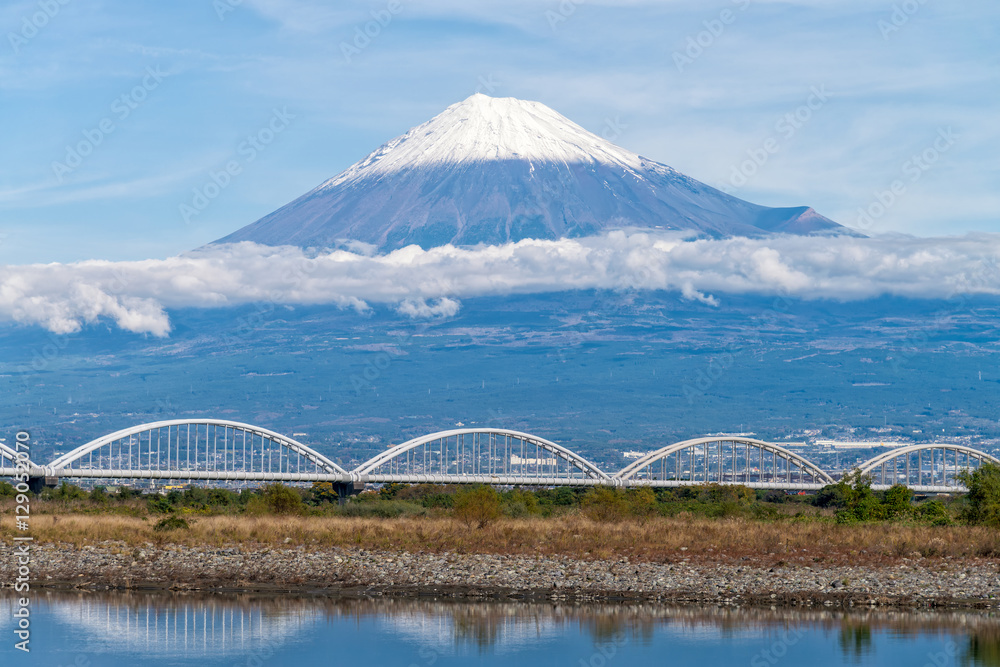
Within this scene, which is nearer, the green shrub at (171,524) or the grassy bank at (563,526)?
the grassy bank at (563,526)

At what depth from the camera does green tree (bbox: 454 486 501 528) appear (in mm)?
48062

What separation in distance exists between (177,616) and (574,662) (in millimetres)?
9965

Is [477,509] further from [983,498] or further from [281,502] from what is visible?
[983,498]

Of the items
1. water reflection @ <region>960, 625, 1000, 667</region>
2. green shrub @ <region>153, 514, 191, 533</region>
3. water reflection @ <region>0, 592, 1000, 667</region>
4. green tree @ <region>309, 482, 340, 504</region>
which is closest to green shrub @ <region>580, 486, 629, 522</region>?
green shrub @ <region>153, 514, 191, 533</region>

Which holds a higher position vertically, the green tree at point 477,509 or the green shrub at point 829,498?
the green tree at point 477,509

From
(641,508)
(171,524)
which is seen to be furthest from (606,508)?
(171,524)

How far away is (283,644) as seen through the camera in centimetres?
2841

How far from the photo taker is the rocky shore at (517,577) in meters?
33.7

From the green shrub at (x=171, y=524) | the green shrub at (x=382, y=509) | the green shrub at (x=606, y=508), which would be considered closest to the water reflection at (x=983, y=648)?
the green shrub at (x=606, y=508)

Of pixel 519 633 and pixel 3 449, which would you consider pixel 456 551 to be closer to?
pixel 519 633

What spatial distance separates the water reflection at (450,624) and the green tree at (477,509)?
Answer: 14.4m

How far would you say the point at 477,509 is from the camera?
4891 centimetres

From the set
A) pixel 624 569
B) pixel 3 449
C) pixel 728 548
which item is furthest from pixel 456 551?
pixel 3 449

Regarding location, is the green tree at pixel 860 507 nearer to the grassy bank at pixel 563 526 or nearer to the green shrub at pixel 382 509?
the grassy bank at pixel 563 526
